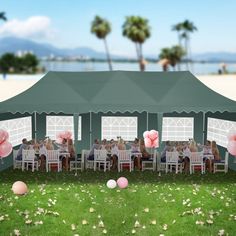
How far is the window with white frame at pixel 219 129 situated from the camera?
18.3m

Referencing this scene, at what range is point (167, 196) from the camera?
12703 millimetres

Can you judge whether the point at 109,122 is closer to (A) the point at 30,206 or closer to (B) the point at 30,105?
(B) the point at 30,105

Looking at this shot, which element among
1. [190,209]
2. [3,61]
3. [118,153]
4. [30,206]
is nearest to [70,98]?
[118,153]

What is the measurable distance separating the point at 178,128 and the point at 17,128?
620cm

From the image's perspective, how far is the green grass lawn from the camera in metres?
10.6

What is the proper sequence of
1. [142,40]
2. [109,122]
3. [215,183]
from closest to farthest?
1. [215,183]
2. [109,122]
3. [142,40]

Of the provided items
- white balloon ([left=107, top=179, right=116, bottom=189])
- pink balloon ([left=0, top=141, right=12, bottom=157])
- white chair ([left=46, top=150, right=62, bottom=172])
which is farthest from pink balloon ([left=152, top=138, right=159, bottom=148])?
pink balloon ([left=0, top=141, right=12, bottom=157])

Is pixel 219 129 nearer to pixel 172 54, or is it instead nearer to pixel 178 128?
pixel 178 128

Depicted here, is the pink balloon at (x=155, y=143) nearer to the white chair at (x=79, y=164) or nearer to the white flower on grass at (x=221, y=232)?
the white chair at (x=79, y=164)

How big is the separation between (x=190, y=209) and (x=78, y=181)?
391 cm

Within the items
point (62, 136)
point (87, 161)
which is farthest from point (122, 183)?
point (62, 136)

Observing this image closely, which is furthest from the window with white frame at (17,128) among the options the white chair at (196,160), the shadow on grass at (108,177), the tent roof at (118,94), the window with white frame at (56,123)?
the white chair at (196,160)

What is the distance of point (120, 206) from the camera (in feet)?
39.3

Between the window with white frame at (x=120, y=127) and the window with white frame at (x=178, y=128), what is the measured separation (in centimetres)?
124
